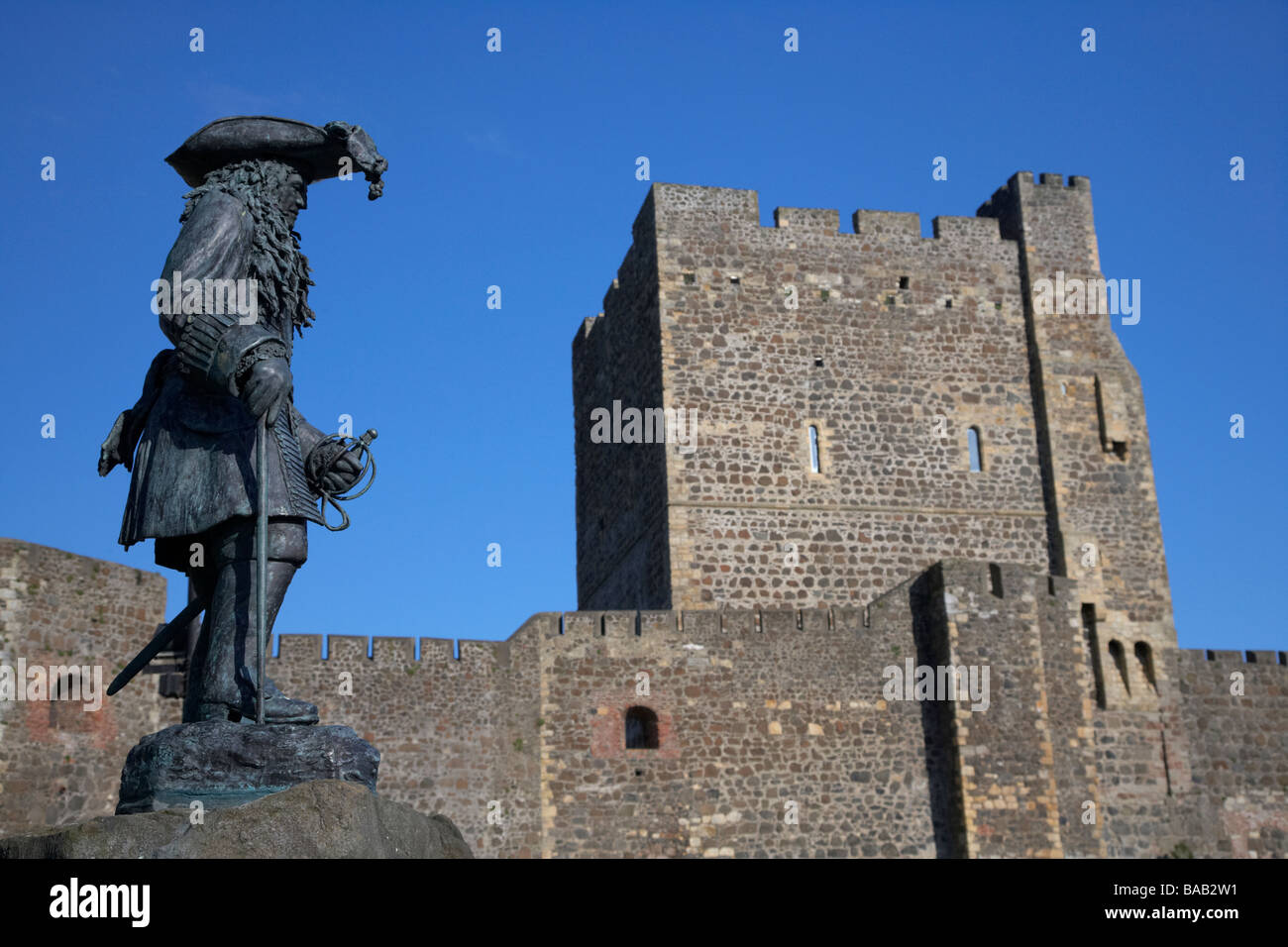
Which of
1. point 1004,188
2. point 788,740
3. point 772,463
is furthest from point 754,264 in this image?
point 788,740

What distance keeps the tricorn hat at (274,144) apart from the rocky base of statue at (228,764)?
7.14 feet

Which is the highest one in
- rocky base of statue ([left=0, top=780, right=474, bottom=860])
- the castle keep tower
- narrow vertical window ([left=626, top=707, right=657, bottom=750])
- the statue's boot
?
the castle keep tower

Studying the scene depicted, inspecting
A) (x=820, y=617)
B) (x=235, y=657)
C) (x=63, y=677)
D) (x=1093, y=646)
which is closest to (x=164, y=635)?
(x=235, y=657)

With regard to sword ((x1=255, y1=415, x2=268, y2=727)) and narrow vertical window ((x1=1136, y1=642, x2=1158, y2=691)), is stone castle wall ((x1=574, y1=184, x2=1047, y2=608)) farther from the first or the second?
sword ((x1=255, y1=415, x2=268, y2=727))

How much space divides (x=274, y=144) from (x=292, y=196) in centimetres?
22

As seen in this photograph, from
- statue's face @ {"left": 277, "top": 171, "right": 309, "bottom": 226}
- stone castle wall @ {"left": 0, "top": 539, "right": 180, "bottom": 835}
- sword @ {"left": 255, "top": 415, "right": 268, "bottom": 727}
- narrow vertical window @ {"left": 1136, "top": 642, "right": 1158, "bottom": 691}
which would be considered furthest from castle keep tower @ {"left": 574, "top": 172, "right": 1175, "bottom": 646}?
sword @ {"left": 255, "top": 415, "right": 268, "bottom": 727}

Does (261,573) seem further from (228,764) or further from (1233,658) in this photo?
(1233,658)

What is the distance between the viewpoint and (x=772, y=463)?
2339 cm

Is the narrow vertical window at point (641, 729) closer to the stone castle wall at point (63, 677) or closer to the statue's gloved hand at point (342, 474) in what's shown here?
the stone castle wall at point (63, 677)

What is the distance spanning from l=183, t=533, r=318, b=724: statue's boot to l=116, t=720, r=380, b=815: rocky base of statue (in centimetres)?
16

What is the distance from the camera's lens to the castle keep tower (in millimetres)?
23031

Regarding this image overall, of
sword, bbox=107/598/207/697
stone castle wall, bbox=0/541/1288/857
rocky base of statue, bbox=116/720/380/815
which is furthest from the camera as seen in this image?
stone castle wall, bbox=0/541/1288/857

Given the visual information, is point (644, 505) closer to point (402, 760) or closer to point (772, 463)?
point (772, 463)
